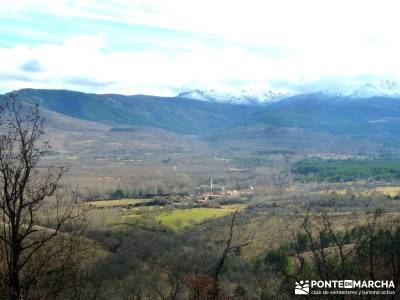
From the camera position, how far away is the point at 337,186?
130750 mm

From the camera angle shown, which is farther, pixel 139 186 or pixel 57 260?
pixel 139 186

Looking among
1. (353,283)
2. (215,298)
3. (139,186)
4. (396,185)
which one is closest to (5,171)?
(215,298)

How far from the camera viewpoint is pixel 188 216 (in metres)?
91.4

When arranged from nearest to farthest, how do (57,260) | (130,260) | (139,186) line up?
1. (57,260)
2. (130,260)
3. (139,186)

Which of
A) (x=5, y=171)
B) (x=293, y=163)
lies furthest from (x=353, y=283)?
(x=293, y=163)

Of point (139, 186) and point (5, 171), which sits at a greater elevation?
point (5, 171)

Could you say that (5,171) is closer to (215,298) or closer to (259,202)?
(215,298)

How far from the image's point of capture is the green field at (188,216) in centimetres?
Result: 8588

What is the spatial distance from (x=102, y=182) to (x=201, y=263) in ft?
270

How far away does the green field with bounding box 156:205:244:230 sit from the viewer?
85.9 meters

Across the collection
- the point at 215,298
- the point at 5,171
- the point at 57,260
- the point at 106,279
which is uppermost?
the point at 5,171

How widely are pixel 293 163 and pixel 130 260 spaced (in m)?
144

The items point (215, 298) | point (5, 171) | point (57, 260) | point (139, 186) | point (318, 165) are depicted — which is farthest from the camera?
point (318, 165)

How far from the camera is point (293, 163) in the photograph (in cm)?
19775
